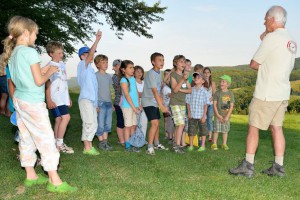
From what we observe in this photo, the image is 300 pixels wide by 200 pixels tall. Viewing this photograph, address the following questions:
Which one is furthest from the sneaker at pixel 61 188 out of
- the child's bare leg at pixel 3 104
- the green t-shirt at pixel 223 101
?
the child's bare leg at pixel 3 104

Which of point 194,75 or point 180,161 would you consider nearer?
point 180,161

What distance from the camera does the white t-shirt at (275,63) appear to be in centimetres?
546

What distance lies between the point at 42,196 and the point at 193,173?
→ 2377 mm

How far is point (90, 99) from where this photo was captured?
725cm

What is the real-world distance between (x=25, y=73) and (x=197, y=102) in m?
4.80

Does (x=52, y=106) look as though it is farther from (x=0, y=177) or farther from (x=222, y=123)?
(x=222, y=123)

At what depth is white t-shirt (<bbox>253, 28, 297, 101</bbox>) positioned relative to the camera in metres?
5.46

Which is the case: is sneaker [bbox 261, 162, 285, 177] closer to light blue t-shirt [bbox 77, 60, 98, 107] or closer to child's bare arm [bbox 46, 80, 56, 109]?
light blue t-shirt [bbox 77, 60, 98, 107]

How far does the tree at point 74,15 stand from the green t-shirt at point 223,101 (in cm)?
793

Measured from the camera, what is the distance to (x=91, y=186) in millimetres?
4883

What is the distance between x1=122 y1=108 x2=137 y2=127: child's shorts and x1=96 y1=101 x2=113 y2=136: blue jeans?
0.52 metres

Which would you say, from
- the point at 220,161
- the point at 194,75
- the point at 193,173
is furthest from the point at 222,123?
the point at 193,173

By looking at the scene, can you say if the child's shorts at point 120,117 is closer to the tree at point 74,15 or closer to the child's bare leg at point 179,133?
the child's bare leg at point 179,133

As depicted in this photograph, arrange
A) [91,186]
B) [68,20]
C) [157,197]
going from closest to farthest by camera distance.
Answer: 1. [157,197]
2. [91,186]
3. [68,20]
